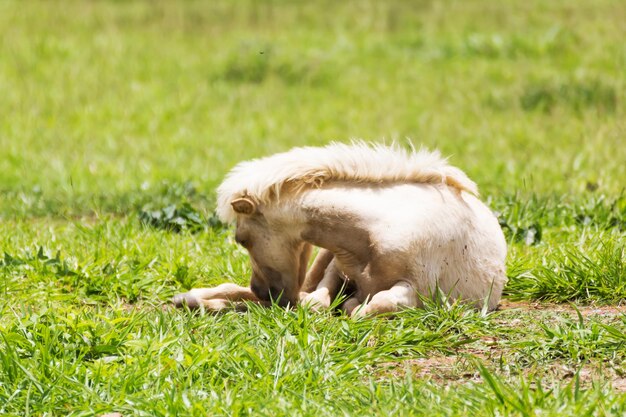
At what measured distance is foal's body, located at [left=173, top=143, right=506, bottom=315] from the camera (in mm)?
5367

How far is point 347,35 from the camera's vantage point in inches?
656

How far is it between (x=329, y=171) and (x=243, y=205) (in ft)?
1.58

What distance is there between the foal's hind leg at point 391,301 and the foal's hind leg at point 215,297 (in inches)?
28.9

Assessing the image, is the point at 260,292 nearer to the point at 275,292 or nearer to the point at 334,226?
the point at 275,292

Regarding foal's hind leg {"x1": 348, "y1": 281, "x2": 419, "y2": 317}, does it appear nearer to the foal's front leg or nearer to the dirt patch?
the foal's front leg

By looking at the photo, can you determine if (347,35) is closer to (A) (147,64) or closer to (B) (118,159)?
(A) (147,64)

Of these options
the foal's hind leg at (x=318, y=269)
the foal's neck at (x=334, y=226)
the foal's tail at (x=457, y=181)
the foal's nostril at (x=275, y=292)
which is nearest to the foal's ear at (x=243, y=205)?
the foal's neck at (x=334, y=226)

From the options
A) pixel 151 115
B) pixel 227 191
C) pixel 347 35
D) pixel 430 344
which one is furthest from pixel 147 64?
pixel 430 344

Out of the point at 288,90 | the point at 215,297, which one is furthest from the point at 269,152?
the point at 215,297

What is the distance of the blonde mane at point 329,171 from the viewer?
550 cm

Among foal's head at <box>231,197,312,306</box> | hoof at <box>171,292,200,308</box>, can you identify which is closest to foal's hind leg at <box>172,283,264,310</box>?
hoof at <box>171,292,200,308</box>

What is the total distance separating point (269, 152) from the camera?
11008 millimetres

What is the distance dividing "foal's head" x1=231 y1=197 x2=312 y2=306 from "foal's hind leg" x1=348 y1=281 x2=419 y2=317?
18.9 inches

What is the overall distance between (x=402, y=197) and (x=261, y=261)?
0.82 metres
